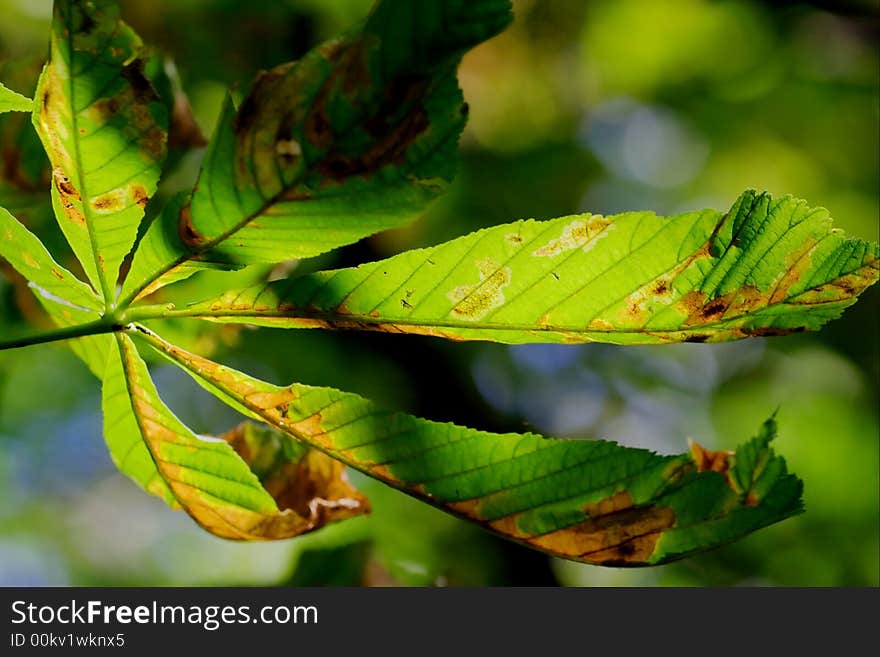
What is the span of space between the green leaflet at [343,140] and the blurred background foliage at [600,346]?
144cm

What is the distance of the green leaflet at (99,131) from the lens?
56cm

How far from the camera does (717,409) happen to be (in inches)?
108

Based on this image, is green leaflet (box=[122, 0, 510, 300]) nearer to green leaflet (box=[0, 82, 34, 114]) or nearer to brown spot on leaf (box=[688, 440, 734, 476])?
green leaflet (box=[0, 82, 34, 114])

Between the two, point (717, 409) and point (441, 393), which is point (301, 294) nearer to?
point (441, 393)

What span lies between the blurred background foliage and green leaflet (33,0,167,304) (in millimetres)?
1362

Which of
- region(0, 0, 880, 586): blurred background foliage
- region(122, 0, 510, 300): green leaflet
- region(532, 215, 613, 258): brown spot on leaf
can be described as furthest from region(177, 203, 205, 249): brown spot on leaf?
region(0, 0, 880, 586): blurred background foliage

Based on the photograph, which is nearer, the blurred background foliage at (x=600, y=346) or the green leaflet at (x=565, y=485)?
the green leaflet at (x=565, y=485)

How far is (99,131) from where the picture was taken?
60 cm

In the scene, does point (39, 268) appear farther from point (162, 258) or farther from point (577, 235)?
point (577, 235)

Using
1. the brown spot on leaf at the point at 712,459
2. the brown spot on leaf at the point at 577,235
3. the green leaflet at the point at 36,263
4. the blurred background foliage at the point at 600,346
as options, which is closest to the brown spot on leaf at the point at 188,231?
the green leaflet at the point at 36,263

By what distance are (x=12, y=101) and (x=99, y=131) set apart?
9cm

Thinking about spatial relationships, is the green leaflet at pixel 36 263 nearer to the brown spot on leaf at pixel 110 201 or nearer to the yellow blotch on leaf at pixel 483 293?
the brown spot on leaf at pixel 110 201

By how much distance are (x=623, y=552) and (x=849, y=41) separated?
2413 millimetres

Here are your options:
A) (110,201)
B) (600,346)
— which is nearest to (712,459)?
(110,201)
